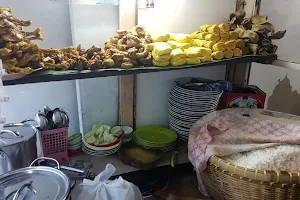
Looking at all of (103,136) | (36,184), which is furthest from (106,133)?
(36,184)

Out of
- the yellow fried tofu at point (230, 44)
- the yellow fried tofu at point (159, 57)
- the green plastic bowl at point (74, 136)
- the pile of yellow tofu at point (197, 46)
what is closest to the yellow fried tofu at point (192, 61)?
the pile of yellow tofu at point (197, 46)

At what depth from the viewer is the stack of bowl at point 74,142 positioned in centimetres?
139

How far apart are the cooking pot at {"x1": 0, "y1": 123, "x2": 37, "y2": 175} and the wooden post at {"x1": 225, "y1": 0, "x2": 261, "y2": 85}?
132 centimetres

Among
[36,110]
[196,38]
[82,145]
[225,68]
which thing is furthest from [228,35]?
[36,110]

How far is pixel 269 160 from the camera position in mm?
995

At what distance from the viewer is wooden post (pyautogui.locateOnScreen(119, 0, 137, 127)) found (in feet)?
4.45

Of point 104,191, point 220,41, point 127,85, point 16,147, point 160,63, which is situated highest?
point 220,41

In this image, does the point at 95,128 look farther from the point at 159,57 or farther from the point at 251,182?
the point at 251,182

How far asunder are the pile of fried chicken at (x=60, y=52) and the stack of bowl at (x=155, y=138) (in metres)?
0.47

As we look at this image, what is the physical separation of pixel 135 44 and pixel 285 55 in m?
1.01

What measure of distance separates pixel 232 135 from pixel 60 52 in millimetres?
851

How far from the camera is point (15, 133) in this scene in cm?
107

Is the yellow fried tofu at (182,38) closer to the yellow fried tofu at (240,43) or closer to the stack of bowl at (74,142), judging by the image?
the yellow fried tofu at (240,43)

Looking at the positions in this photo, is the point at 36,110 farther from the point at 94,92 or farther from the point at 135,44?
the point at 135,44
